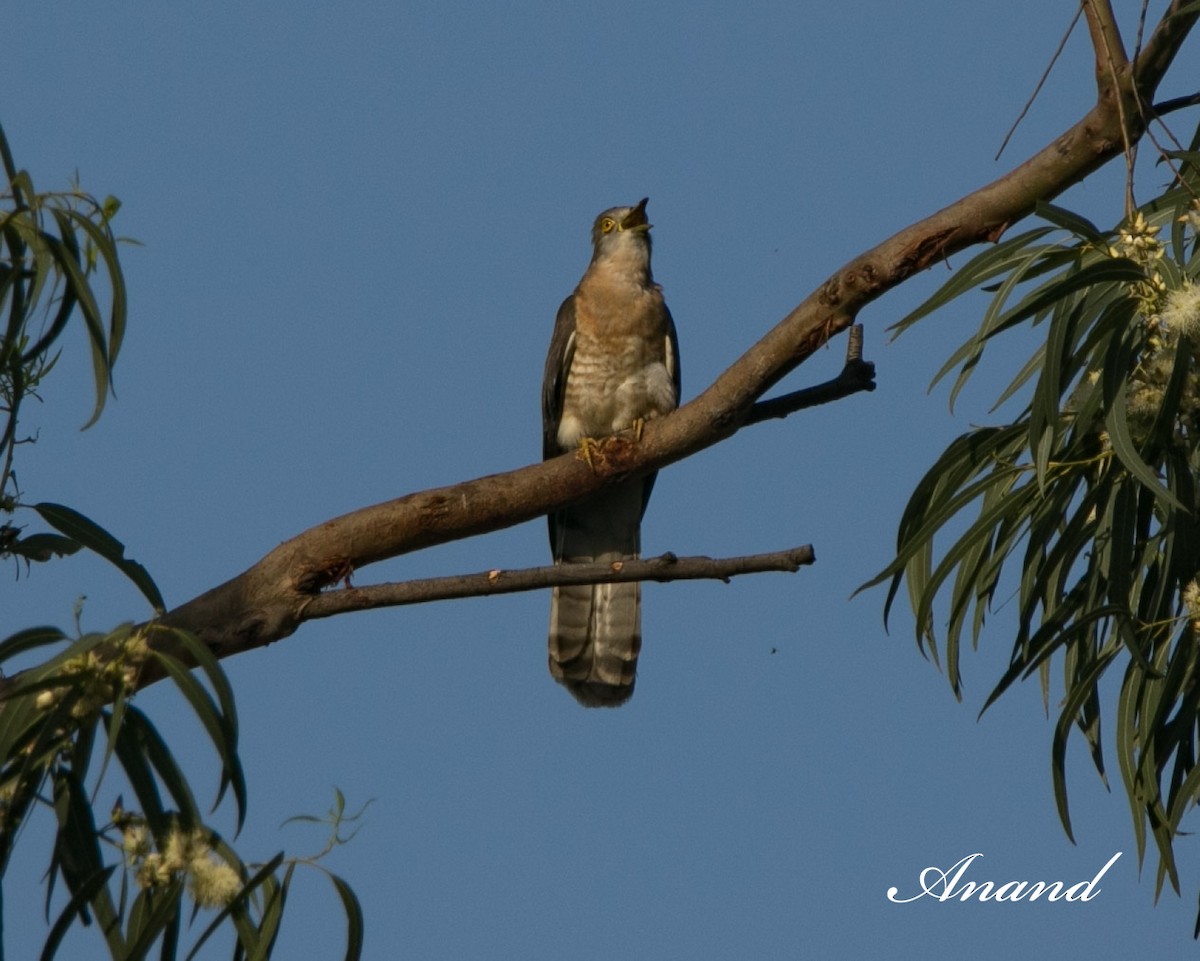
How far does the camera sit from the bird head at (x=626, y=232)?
6.59 meters

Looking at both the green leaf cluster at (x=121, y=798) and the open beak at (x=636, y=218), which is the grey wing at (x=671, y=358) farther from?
the green leaf cluster at (x=121, y=798)

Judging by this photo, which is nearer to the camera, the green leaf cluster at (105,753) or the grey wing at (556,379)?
the green leaf cluster at (105,753)

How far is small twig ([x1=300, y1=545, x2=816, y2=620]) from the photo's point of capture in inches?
126

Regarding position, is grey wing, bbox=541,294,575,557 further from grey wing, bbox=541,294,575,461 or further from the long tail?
the long tail

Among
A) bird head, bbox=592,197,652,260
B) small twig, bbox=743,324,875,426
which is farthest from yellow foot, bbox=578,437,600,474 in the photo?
bird head, bbox=592,197,652,260

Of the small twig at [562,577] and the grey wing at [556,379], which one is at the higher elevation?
the grey wing at [556,379]

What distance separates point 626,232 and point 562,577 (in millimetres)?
3562

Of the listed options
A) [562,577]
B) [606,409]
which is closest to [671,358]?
[606,409]

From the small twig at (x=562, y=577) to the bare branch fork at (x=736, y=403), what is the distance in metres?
0.06

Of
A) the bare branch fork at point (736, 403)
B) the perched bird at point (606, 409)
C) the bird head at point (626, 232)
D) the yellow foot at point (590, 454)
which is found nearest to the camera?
the bare branch fork at point (736, 403)

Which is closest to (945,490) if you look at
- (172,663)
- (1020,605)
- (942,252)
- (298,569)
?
(1020,605)

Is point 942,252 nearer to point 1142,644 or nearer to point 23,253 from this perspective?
point 1142,644

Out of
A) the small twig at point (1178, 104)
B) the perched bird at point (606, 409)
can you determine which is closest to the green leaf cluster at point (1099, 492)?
the small twig at point (1178, 104)

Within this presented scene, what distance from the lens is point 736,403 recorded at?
12.7ft
